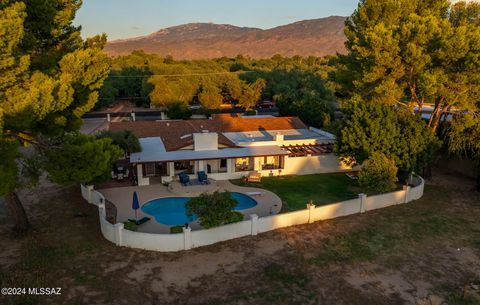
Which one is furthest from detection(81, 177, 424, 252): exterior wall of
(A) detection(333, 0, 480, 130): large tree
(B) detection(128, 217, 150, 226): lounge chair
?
(A) detection(333, 0, 480, 130): large tree

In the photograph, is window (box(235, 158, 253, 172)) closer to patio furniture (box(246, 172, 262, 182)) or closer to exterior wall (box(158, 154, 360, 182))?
exterior wall (box(158, 154, 360, 182))

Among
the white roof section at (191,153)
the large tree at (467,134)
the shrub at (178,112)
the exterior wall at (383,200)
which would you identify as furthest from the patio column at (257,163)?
the shrub at (178,112)

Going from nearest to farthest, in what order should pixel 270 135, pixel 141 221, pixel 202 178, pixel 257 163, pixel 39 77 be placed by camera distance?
pixel 39 77 → pixel 141 221 → pixel 202 178 → pixel 257 163 → pixel 270 135

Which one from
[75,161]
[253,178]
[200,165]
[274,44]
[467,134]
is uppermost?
[274,44]

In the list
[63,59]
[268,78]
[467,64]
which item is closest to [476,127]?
[467,64]

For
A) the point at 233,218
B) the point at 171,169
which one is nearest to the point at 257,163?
the point at 171,169

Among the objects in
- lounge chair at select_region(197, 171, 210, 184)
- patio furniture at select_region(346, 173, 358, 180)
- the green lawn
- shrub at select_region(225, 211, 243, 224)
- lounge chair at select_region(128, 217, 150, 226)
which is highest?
shrub at select_region(225, 211, 243, 224)

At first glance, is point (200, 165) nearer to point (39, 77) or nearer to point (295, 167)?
point (295, 167)
